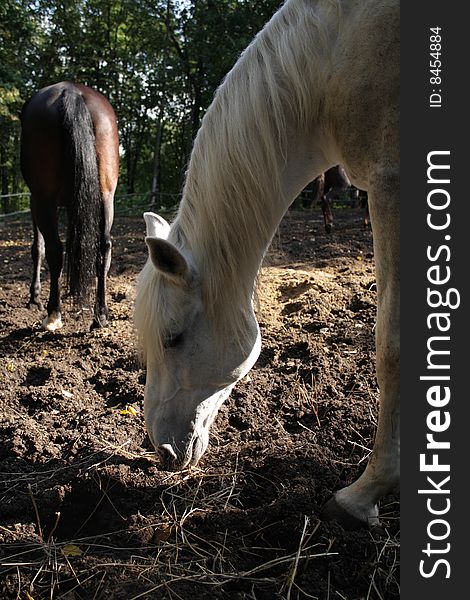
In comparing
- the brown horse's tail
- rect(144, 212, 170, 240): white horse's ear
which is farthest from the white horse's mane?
the brown horse's tail

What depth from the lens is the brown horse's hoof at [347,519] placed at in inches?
73.4

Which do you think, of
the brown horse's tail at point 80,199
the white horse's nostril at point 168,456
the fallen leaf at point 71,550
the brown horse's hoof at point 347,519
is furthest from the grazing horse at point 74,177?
the brown horse's hoof at point 347,519

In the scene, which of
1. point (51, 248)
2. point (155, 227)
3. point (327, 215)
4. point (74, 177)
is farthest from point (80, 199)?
point (327, 215)

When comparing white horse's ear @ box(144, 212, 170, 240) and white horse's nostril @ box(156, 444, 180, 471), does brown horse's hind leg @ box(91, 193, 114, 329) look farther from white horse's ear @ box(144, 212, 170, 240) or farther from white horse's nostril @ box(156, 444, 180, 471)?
white horse's nostril @ box(156, 444, 180, 471)

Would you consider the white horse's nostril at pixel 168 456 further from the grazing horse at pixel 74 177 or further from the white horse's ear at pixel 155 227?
the grazing horse at pixel 74 177

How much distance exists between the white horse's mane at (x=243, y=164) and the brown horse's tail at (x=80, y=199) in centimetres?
223

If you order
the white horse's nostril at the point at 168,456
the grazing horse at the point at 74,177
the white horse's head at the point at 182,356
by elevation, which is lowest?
the white horse's nostril at the point at 168,456

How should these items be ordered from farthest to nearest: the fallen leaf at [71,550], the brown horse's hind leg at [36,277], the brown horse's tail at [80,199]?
the brown horse's hind leg at [36,277]
the brown horse's tail at [80,199]
the fallen leaf at [71,550]

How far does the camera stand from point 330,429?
102 inches

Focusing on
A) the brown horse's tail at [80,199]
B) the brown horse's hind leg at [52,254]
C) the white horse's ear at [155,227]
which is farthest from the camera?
the brown horse's hind leg at [52,254]

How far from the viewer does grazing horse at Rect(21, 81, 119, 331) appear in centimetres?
414

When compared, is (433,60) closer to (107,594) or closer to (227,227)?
(227,227)

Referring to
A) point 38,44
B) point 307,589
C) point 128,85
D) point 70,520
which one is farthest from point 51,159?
point 128,85

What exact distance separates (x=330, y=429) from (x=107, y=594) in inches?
51.9
